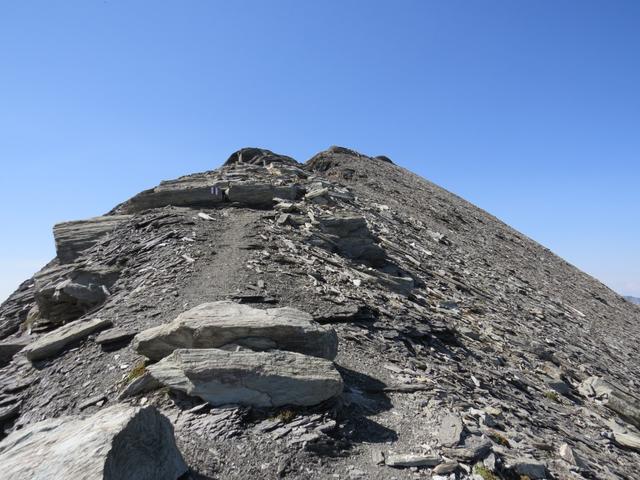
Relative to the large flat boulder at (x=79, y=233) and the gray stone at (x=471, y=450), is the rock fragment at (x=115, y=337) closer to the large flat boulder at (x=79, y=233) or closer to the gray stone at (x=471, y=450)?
the gray stone at (x=471, y=450)

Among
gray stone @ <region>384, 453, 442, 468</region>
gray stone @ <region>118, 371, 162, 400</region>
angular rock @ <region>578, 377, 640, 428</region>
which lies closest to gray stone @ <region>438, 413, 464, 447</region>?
gray stone @ <region>384, 453, 442, 468</region>

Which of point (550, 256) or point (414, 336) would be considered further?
point (550, 256)

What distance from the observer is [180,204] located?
24172mm

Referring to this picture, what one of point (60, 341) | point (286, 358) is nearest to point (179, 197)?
point (60, 341)

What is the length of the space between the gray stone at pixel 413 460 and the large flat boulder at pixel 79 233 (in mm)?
19904

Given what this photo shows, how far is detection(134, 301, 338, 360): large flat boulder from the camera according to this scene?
9.26m

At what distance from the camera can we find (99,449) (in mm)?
5457

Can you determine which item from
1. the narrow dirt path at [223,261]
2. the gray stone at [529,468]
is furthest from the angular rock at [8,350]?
the gray stone at [529,468]

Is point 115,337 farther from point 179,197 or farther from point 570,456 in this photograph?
point 179,197

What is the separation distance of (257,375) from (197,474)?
199cm

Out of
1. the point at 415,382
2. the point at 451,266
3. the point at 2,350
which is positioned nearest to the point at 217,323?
the point at 415,382

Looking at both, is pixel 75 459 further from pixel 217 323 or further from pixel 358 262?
pixel 358 262

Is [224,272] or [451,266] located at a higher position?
[451,266]

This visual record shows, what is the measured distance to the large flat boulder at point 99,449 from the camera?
5.39 m
